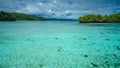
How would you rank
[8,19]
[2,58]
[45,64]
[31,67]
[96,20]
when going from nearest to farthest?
[31,67] < [45,64] < [2,58] < [96,20] < [8,19]

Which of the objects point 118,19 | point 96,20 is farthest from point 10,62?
point 118,19

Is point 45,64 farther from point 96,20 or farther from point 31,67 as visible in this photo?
point 96,20

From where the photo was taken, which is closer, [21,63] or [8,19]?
[21,63]

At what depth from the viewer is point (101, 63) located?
16531 mm

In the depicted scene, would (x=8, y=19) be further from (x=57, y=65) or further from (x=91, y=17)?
(x=57, y=65)

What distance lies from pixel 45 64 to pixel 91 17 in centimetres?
13075

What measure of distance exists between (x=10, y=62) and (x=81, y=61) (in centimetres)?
711

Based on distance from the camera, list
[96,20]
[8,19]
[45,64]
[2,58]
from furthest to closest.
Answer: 1. [8,19]
2. [96,20]
3. [2,58]
4. [45,64]

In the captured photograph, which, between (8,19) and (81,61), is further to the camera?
(8,19)

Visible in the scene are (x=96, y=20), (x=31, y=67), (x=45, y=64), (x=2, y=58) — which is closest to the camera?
(x=31, y=67)

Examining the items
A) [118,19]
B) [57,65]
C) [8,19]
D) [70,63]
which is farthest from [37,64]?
[8,19]

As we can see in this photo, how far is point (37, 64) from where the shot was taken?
16.7 m

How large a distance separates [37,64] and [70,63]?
322 centimetres

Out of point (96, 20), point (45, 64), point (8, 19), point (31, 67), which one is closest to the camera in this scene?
point (31, 67)
